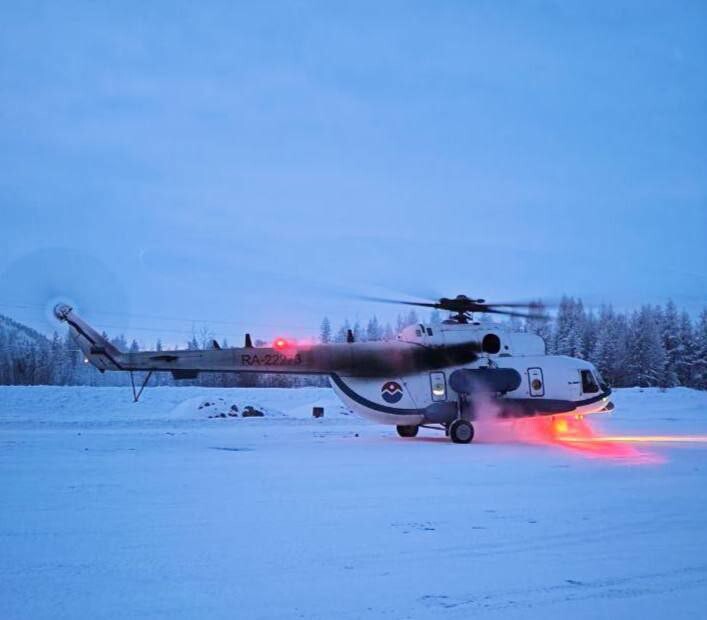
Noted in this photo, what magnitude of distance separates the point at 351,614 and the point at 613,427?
21725mm

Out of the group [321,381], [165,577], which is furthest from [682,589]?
[321,381]

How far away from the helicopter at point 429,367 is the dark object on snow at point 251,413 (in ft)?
40.2

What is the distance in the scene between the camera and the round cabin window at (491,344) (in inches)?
745

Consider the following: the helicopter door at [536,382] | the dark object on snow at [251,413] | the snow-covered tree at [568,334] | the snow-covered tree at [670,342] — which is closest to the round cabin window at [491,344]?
the helicopter door at [536,382]

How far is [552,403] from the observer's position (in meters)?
19.0

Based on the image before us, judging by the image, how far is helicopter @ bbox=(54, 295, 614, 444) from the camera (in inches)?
706

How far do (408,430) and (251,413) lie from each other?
40.0 ft

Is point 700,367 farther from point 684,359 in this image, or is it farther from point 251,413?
point 251,413

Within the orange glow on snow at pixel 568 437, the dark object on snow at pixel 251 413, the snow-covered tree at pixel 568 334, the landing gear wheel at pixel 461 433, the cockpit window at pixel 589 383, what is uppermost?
the snow-covered tree at pixel 568 334

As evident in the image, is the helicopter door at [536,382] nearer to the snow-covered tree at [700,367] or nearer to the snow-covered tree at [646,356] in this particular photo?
the snow-covered tree at [646,356]

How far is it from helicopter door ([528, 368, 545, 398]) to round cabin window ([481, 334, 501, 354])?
1.14m

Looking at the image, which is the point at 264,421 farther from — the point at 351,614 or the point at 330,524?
the point at 351,614

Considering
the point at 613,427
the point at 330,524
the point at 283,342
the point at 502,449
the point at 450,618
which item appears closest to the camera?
the point at 450,618

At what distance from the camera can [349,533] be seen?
689 cm
